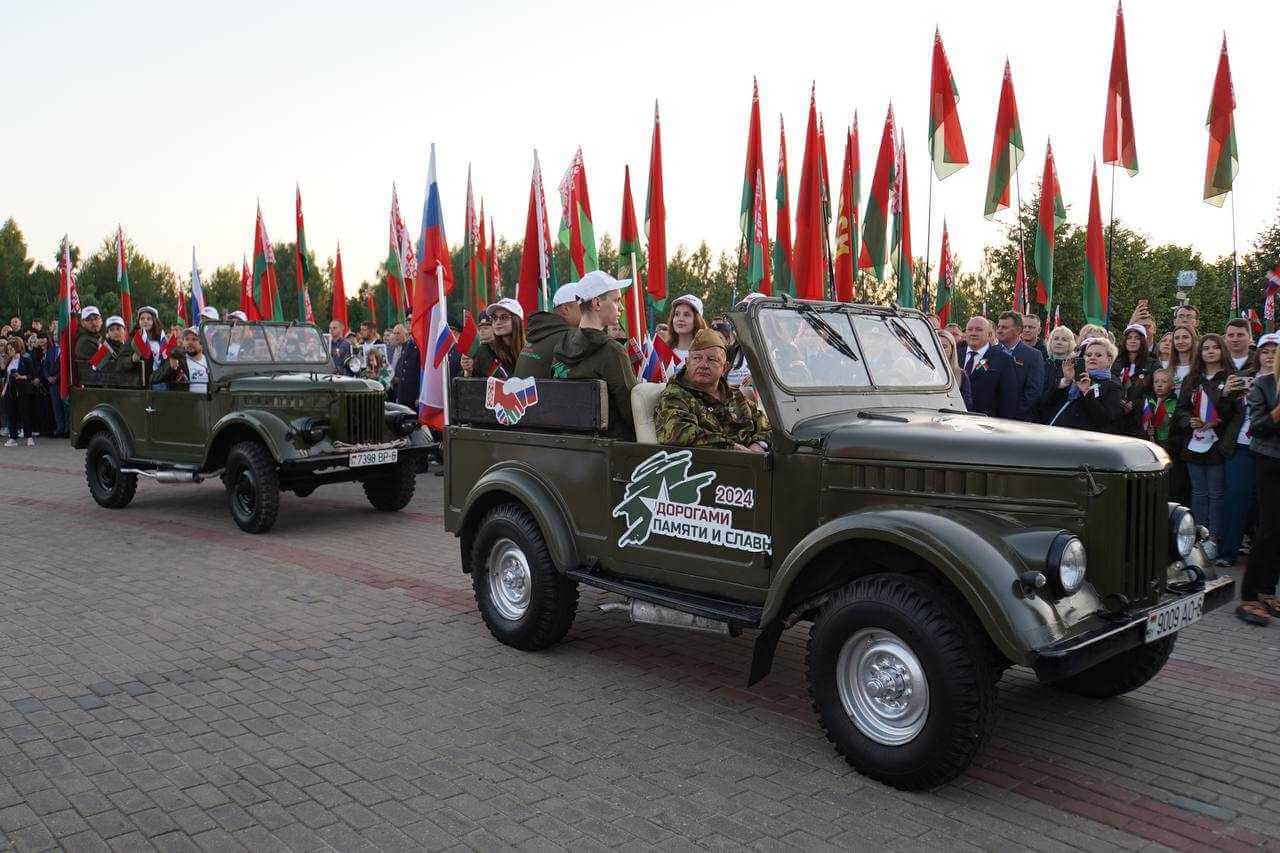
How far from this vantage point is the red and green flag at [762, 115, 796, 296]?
12.6 meters

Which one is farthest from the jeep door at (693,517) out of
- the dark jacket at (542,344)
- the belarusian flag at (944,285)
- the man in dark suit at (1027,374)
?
the belarusian flag at (944,285)

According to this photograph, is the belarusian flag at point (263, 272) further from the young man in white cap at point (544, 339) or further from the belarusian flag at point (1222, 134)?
the belarusian flag at point (1222, 134)

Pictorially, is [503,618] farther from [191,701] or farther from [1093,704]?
[1093,704]

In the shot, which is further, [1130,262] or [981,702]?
[1130,262]

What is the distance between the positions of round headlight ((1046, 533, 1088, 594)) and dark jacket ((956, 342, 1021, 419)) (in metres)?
5.32

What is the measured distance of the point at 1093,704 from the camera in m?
4.46

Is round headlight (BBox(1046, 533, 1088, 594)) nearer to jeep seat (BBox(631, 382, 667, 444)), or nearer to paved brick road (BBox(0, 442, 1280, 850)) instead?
paved brick road (BBox(0, 442, 1280, 850))

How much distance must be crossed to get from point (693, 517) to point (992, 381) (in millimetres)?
5091

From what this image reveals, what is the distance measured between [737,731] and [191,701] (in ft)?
8.66

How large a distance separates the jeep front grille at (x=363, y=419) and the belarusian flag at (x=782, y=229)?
225 inches

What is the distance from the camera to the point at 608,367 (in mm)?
5008

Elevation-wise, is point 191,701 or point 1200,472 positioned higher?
point 1200,472

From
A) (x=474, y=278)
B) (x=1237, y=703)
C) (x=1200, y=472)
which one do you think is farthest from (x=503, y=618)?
(x=474, y=278)

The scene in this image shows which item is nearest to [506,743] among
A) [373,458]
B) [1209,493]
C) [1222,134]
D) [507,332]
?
[507,332]
